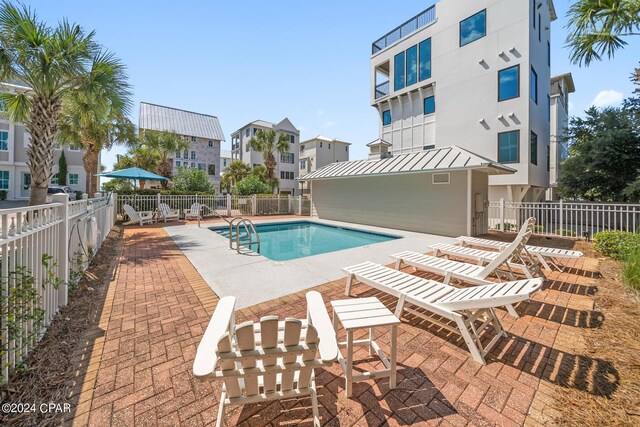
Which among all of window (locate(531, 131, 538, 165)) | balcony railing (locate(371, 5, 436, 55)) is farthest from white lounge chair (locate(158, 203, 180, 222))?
window (locate(531, 131, 538, 165))

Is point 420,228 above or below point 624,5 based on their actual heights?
below

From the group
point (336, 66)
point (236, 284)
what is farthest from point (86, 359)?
point (336, 66)

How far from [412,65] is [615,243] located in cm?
1655

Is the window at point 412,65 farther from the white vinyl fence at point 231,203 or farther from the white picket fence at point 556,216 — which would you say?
the white vinyl fence at point 231,203

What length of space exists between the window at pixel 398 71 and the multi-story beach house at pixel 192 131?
23.4 metres

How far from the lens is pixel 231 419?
1.87 m

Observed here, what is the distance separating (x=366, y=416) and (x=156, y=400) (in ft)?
5.43

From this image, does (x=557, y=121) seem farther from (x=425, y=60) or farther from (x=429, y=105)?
(x=425, y=60)

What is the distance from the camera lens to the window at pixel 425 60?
56.8 ft

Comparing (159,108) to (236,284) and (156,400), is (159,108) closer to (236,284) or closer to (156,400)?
(236,284)

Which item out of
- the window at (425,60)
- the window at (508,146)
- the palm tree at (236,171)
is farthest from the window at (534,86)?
the palm tree at (236,171)

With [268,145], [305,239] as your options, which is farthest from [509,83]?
[268,145]

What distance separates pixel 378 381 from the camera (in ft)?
7.50

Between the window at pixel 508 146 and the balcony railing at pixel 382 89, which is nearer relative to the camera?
the window at pixel 508 146
